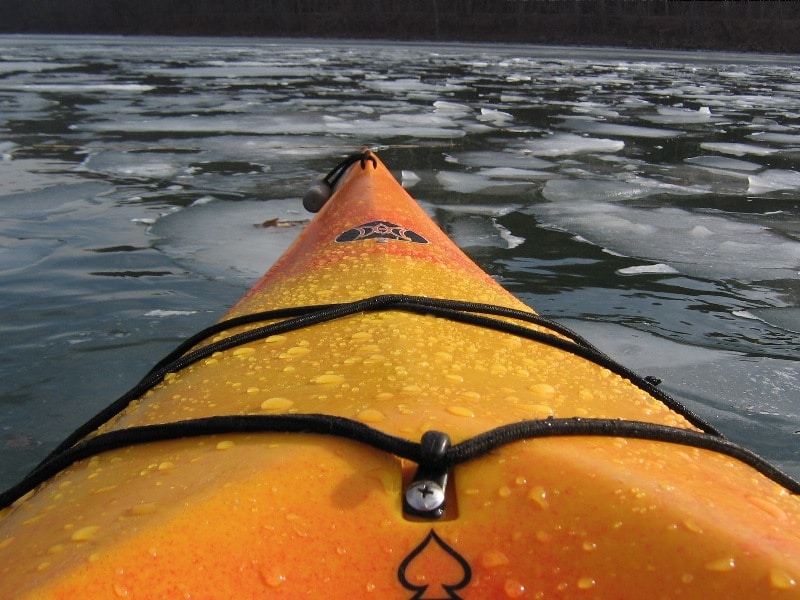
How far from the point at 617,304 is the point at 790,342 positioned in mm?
644

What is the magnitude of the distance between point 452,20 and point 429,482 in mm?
30539

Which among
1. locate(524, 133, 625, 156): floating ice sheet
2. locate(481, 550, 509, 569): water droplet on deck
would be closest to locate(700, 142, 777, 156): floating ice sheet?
locate(524, 133, 625, 156): floating ice sheet

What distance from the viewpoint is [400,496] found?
36.3 inches

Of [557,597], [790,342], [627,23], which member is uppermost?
[627,23]

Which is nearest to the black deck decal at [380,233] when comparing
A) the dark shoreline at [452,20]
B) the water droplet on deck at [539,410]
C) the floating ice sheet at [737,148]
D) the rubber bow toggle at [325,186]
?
the rubber bow toggle at [325,186]

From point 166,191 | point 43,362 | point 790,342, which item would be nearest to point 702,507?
point 790,342

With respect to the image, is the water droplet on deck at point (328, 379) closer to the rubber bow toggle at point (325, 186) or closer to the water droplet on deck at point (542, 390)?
the water droplet on deck at point (542, 390)

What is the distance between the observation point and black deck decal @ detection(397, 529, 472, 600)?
83 centimetres

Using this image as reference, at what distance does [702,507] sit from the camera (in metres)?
0.92

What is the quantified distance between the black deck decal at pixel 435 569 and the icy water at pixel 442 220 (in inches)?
56.1

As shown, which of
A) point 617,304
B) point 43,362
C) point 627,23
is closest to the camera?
point 43,362

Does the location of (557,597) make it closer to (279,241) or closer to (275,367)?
(275,367)

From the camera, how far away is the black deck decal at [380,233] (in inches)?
86.6

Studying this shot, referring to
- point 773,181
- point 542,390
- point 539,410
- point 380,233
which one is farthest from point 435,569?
point 773,181
